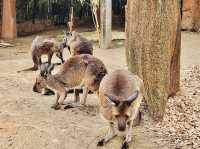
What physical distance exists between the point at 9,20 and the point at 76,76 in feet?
30.1

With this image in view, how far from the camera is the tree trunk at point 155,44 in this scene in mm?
7559

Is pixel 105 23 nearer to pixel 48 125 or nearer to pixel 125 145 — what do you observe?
pixel 48 125

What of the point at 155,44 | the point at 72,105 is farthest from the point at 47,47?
the point at 155,44

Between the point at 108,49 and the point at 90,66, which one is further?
the point at 108,49

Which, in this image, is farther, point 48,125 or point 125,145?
point 48,125

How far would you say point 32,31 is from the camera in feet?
59.3

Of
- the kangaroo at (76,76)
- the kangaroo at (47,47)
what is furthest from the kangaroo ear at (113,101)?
the kangaroo at (47,47)

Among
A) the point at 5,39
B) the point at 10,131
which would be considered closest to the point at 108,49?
the point at 5,39

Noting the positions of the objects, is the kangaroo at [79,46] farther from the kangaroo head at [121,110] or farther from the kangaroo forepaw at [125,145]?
the kangaroo head at [121,110]

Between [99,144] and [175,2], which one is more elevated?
[175,2]

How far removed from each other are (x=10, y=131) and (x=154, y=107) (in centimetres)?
206

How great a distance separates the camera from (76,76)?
7.71m

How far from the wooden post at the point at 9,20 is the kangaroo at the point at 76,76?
863cm

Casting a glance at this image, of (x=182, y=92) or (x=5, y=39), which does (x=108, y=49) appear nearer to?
(x=5, y=39)
